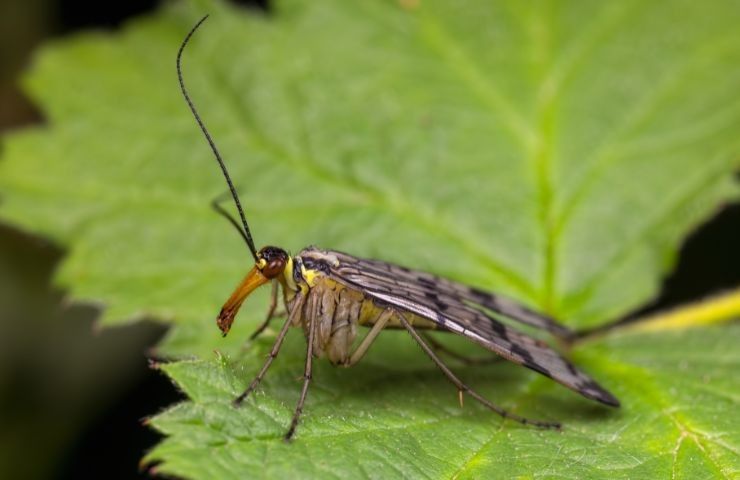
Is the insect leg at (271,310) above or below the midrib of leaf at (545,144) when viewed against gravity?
A: below

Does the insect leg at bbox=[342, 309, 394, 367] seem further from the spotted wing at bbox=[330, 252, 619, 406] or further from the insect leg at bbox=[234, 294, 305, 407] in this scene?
the insect leg at bbox=[234, 294, 305, 407]

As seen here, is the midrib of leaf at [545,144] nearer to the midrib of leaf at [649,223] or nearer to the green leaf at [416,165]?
the green leaf at [416,165]

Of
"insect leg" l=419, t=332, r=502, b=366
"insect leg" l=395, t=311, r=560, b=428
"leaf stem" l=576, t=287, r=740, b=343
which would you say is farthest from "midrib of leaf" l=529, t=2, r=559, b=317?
"insect leg" l=395, t=311, r=560, b=428

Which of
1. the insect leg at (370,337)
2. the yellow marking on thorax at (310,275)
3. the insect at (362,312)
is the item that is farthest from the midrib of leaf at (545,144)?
the yellow marking on thorax at (310,275)

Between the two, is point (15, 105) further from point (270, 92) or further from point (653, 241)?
point (653, 241)

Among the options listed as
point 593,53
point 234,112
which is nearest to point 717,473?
point 593,53

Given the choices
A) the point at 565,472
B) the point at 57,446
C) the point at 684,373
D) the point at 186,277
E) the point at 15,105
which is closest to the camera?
the point at 565,472

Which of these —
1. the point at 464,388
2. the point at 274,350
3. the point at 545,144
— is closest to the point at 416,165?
the point at 545,144
